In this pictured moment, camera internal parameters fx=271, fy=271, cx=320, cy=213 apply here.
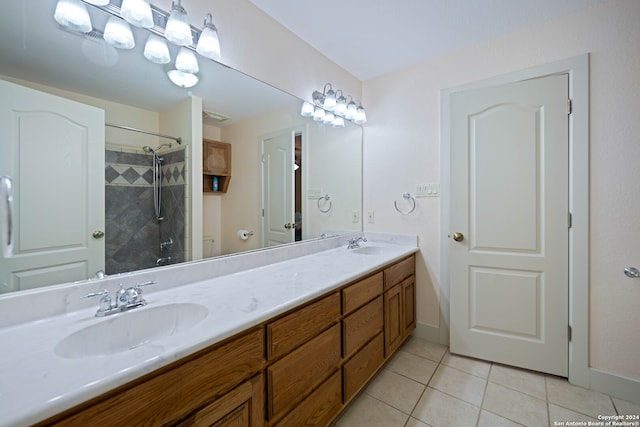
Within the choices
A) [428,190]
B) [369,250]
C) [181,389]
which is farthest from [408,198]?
[181,389]

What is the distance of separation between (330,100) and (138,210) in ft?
5.15

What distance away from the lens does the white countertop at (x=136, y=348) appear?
545mm

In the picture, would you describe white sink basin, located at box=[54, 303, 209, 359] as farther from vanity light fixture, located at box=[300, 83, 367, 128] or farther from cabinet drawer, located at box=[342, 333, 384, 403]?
vanity light fixture, located at box=[300, 83, 367, 128]

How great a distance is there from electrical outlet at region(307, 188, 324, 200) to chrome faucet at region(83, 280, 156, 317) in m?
1.38

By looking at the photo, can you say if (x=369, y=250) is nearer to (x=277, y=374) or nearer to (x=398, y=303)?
(x=398, y=303)

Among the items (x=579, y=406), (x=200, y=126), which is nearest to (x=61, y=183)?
(x=200, y=126)

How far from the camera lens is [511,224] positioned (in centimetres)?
188

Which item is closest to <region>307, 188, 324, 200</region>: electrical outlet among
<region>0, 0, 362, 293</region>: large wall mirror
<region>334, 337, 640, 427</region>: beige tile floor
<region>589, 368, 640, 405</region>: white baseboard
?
<region>0, 0, 362, 293</region>: large wall mirror

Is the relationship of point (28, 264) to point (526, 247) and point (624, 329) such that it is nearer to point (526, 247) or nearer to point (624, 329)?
point (526, 247)

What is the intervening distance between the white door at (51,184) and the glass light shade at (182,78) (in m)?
0.36

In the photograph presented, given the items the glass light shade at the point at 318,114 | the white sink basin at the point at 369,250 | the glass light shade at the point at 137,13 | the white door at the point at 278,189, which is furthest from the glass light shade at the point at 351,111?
the glass light shade at the point at 137,13

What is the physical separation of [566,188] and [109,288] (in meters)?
2.52

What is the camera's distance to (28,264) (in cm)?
94

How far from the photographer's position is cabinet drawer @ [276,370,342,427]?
42.5 inches
